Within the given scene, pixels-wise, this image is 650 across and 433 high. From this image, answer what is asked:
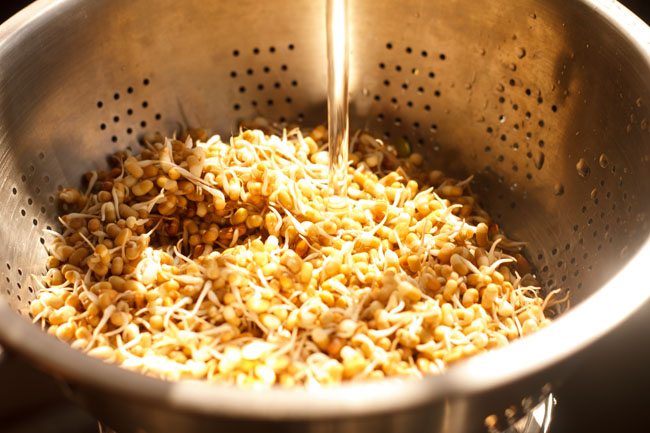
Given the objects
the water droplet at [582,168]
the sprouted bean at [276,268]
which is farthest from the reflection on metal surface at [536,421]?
the water droplet at [582,168]

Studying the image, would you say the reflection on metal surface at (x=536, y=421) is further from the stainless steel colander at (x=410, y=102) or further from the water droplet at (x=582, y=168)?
the water droplet at (x=582, y=168)

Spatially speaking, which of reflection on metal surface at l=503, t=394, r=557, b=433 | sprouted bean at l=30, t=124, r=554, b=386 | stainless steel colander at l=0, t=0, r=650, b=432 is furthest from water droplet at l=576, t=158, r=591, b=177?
reflection on metal surface at l=503, t=394, r=557, b=433

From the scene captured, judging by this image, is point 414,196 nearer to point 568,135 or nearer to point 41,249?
point 568,135

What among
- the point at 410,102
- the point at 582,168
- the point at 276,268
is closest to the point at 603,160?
the point at 582,168

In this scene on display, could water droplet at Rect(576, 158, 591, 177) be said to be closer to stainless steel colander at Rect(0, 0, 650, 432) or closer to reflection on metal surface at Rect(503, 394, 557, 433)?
stainless steel colander at Rect(0, 0, 650, 432)

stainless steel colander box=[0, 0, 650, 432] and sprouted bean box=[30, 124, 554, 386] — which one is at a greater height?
stainless steel colander box=[0, 0, 650, 432]

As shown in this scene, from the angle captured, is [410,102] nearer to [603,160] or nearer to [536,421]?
[603,160]
